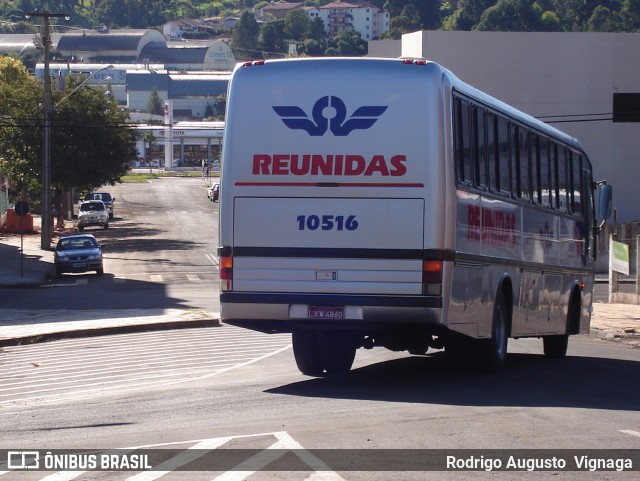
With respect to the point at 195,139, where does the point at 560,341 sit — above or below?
below

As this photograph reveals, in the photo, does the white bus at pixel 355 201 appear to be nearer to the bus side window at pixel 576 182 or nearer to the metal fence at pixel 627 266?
the bus side window at pixel 576 182

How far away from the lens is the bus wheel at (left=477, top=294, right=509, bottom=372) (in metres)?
15.0

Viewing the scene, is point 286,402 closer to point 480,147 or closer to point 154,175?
point 480,147

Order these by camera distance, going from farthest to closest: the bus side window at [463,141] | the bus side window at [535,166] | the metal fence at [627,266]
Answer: the metal fence at [627,266] → the bus side window at [535,166] → the bus side window at [463,141]

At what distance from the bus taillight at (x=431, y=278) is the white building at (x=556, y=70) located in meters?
49.0

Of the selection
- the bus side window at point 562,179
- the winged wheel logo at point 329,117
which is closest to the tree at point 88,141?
the bus side window at point 562,179

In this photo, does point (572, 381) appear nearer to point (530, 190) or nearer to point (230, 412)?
point (530, 190)

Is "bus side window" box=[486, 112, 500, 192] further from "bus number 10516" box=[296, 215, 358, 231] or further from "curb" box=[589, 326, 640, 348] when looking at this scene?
"curb" box=[589, 326, 640, 348]

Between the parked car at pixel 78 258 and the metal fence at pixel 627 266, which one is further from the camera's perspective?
the parked car at pixel 78 258

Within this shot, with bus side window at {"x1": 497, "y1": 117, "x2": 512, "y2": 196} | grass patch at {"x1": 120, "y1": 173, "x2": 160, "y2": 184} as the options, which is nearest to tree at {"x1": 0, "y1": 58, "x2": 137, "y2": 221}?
bus side window at {"x1": 497, "y1": 117, "x2": 512, "y2": 196}

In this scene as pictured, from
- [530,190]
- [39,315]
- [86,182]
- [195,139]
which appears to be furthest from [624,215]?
[195,139]

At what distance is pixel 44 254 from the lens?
52.3 m

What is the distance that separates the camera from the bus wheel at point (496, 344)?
591 inches

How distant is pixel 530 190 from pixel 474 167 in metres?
2.93
